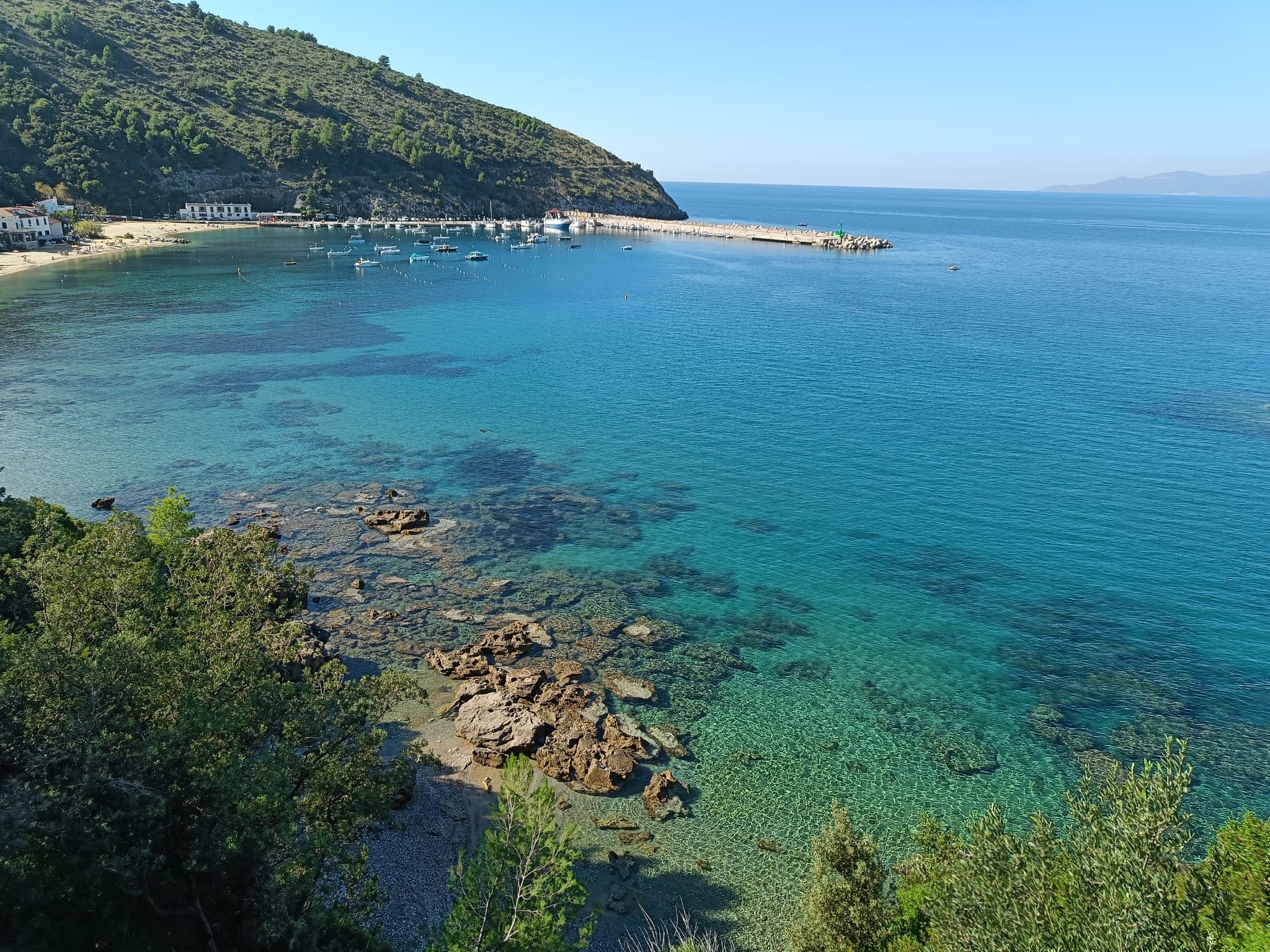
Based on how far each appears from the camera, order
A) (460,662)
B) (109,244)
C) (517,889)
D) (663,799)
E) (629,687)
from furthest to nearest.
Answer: (109,244) < (460,662) < (629,687) < (663,799) < (517,889)

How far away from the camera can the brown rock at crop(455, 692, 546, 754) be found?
33.0 m

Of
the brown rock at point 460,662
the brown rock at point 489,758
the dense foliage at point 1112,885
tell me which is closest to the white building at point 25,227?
the brown rock at point 460,662

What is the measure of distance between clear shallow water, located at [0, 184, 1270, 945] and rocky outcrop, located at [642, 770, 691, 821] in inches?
42.0

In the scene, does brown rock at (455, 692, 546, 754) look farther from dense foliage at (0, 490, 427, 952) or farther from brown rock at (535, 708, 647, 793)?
dense foliage at (0, 490, 427, 952)

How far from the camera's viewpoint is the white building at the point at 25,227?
470 ft

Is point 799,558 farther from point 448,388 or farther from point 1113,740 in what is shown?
point 448,388

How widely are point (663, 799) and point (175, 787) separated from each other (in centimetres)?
1847

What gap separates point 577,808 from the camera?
30375 mm

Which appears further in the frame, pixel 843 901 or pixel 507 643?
pixel 507 643

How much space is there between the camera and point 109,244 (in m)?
158

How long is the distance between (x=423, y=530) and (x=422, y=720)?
19684 mm

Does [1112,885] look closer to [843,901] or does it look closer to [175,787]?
[843,901]

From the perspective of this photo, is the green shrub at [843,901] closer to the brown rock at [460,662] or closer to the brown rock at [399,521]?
the brown rock at [460,662]

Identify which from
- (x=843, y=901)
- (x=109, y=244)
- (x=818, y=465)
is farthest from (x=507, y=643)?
(x=109, y=244)
